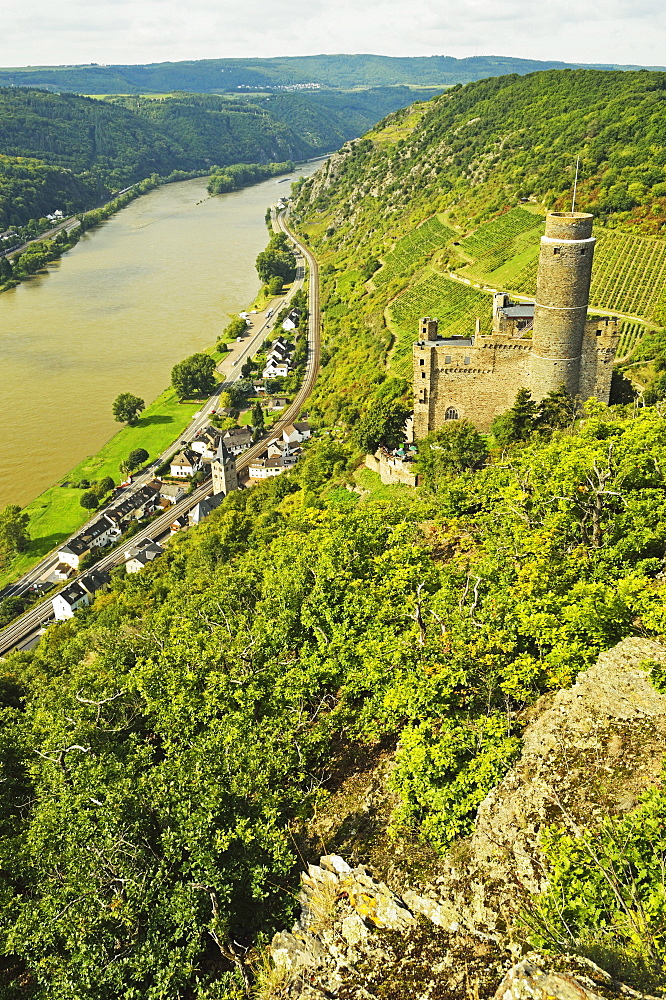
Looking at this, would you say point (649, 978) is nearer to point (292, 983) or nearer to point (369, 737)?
point (292, 983)

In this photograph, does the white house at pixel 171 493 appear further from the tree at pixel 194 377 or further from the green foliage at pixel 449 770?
the green foliage at pixel 449 770

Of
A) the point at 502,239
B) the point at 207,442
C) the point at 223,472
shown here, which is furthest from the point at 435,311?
the point at 207,442

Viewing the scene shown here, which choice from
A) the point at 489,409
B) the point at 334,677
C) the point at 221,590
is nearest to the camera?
the point at 334,677

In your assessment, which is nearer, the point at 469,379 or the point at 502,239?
the point at 469,379

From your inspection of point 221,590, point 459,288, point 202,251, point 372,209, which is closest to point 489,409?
point 221,590

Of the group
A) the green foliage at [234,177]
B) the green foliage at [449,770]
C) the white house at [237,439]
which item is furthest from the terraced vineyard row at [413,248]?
the green foliage at [234,177]

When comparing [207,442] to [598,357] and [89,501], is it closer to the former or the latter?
[89,501]
